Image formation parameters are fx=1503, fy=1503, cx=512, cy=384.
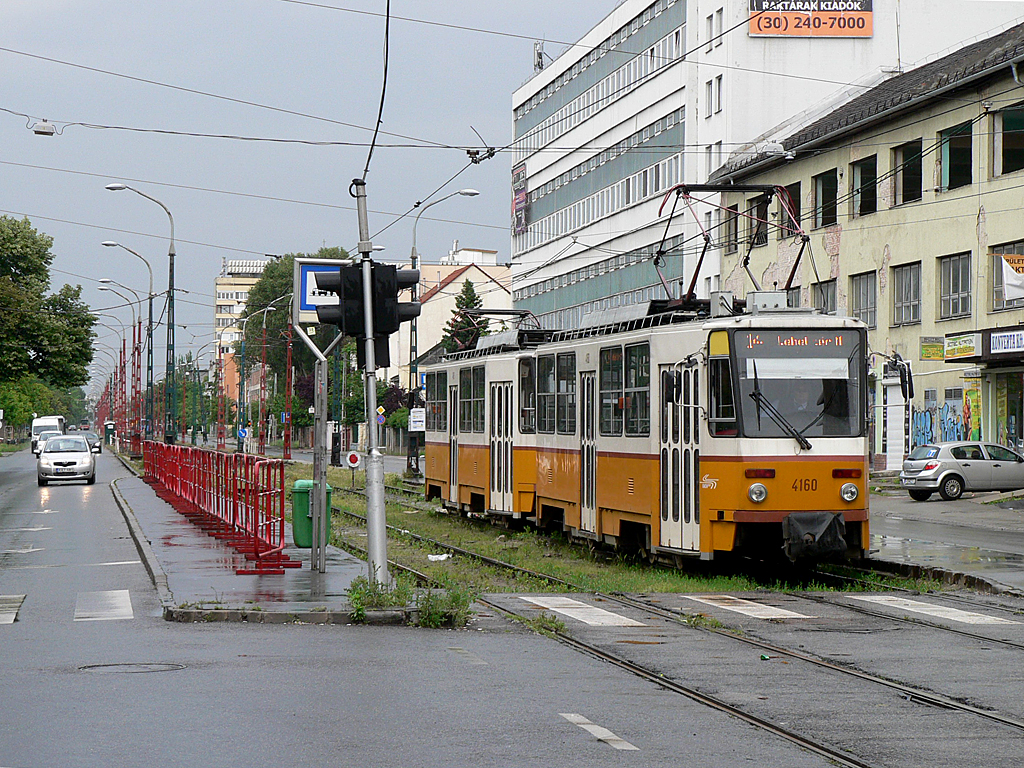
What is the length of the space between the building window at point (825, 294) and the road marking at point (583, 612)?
32.5m

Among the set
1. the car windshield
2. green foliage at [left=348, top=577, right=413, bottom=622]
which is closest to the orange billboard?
the car windshield

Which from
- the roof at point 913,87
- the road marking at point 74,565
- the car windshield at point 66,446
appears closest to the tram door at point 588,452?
the road marking at point 74,565

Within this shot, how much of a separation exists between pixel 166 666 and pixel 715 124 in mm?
46198

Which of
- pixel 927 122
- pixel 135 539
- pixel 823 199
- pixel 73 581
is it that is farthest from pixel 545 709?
pixel 823 199

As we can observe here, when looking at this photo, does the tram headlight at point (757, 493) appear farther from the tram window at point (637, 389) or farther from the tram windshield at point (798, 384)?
the tram window at point (637, 389)

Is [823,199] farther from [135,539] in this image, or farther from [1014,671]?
[1014,671]

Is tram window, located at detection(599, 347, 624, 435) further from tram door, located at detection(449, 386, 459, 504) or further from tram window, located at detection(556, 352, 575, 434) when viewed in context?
tram door, located at detection(449, 386, 459, 504)

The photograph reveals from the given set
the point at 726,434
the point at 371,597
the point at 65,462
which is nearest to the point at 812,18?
the point at 65,462

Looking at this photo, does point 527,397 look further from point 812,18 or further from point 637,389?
point 812,18

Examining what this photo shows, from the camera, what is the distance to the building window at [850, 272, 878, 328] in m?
44.4

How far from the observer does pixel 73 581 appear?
1727 cm

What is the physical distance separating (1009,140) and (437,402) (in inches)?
672

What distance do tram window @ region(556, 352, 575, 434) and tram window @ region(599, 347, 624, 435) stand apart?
1416 mm

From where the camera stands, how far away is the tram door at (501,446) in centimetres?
2481
